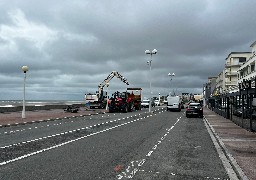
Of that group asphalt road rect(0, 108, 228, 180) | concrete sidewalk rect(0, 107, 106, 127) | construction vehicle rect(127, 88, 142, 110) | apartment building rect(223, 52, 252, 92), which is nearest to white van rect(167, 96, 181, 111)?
construction vehicle rect(127, 88, 142, 110)

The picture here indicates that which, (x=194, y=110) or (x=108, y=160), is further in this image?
(x=194, y=110)

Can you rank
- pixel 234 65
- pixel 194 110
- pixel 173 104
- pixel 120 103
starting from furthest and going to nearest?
pixel 234 65, pixel 173 104, pixel 120 103, pixel 194 110

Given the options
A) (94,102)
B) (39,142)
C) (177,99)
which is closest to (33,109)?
(94,102)

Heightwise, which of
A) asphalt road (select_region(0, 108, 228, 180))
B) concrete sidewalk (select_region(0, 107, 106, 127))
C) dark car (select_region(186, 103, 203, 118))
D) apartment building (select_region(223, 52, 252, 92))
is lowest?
asphalt road (select_region(0, 108, 228, 180))

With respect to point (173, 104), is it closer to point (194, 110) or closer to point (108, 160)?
point (194, 110)

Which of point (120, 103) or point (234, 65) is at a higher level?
point (234, 65)

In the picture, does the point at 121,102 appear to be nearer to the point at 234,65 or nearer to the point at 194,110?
the point at 194,110

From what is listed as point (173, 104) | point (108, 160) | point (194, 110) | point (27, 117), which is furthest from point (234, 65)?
point (108, 160)

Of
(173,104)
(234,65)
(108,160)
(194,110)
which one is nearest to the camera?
(108,160)

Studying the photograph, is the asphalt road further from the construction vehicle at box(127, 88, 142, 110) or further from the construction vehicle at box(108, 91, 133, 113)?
the construction vehicle at box(127, 88, 142, 110)

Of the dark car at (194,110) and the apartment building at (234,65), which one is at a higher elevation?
the apartment building at (234,65)

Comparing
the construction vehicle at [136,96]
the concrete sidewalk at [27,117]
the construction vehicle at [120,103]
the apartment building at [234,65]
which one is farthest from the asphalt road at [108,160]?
the apartment building at [234,65]

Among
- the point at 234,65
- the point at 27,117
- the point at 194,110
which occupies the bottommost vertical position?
the point at 27,117

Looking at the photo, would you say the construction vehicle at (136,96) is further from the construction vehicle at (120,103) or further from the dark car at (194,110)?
the dark car at (194,110)
